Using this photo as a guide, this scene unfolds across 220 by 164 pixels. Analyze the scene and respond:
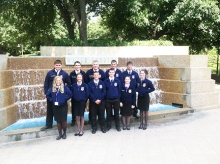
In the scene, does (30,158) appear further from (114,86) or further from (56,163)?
(114,86)

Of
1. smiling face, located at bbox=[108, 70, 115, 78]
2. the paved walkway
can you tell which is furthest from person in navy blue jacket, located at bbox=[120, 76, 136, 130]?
the paved walkway

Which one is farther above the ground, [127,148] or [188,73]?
[188,73]

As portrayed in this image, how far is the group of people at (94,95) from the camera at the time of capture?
5.80 meters

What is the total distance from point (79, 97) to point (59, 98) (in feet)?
1.66

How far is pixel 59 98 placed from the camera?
18.8 feet

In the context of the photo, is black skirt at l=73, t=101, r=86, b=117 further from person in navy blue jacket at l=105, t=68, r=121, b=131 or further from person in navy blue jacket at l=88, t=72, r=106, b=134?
person in navy blue jacket at l=105, t=68, r=121, b=131

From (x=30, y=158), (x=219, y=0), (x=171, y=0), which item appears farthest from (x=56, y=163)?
(x=219, y=0)

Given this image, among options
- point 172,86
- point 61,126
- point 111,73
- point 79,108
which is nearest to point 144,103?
point 111,73

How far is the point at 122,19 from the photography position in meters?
19.4

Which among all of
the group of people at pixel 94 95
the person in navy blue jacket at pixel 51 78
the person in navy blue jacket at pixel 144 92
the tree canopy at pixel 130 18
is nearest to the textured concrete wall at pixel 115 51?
the tree canopy at pixel 130 18

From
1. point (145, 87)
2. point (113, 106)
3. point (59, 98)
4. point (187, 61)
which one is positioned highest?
point (187, 61)

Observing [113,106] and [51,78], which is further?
[113,106]

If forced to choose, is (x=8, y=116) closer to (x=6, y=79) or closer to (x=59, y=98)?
(x=6, y=79)

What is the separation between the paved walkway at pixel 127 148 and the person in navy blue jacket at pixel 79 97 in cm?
37
